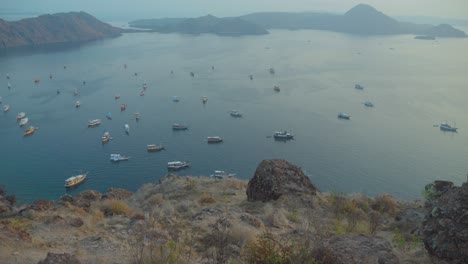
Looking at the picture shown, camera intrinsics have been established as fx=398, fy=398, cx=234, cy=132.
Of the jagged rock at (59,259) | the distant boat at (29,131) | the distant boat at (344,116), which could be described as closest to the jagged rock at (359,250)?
the jagged rock at (59,259)

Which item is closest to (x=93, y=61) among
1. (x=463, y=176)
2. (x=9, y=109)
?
(x=9, y=109)

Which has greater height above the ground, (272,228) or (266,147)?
(272,228)

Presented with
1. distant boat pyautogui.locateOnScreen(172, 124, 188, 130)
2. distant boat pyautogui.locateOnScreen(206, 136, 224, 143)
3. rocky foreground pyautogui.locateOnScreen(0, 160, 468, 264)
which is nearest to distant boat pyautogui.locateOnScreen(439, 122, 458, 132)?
distant boat pyautogui.locateOnScreen(206, 136, 224, 143)

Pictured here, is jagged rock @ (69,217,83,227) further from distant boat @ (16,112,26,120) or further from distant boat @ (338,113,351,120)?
distant boat @ (16,112,26,120)

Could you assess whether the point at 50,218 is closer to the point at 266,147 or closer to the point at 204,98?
the point at 266,147

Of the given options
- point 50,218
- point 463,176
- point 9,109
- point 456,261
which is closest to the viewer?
point 456,261

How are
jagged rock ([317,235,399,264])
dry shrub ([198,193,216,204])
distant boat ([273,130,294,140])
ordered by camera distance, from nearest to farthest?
jagged rock ([317,235,399,264]), dry shrub ([198,193,216,204]), distant boat ([273,130,294,140])

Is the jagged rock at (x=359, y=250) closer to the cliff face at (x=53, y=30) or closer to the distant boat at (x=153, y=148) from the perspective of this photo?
the distant boat at (x=153, y=148)
